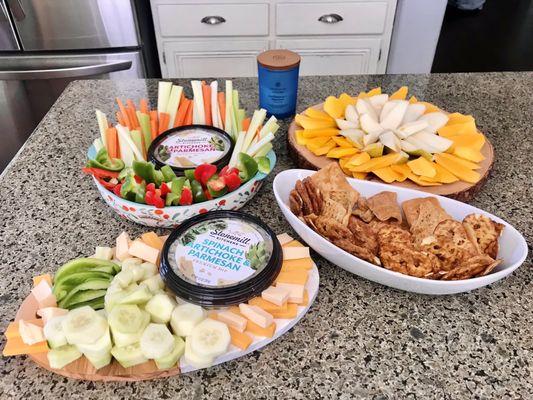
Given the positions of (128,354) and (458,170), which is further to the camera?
(458,170)

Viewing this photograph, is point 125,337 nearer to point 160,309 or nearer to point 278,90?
point 160,309

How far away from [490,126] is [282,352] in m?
0.84

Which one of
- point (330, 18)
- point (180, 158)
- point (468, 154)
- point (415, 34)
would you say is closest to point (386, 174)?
point (468, 154)

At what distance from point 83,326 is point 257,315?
229 millimetres

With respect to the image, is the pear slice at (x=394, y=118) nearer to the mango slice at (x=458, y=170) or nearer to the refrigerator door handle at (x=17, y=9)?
the mango slice at (x=458, y=170)

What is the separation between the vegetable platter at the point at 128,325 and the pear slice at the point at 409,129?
16.8 inches

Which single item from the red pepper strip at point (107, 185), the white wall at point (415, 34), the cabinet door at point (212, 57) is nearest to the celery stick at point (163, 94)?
the red pepper strip at point (107, 185)

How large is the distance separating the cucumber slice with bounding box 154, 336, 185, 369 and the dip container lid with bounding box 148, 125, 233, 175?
1.18 feet

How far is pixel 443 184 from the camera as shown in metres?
0.91

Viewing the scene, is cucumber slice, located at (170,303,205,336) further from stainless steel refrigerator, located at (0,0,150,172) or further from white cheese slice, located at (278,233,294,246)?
stainless steel refrigerator, located at (0,0,150,172)

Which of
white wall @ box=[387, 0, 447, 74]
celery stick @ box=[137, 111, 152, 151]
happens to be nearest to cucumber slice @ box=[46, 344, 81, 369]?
celery stick @ box=[137, 111, 152, 151]

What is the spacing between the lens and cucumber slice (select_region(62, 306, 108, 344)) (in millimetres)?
599

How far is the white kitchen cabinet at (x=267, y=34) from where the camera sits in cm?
207

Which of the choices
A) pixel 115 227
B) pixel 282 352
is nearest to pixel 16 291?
pixel 115 227
